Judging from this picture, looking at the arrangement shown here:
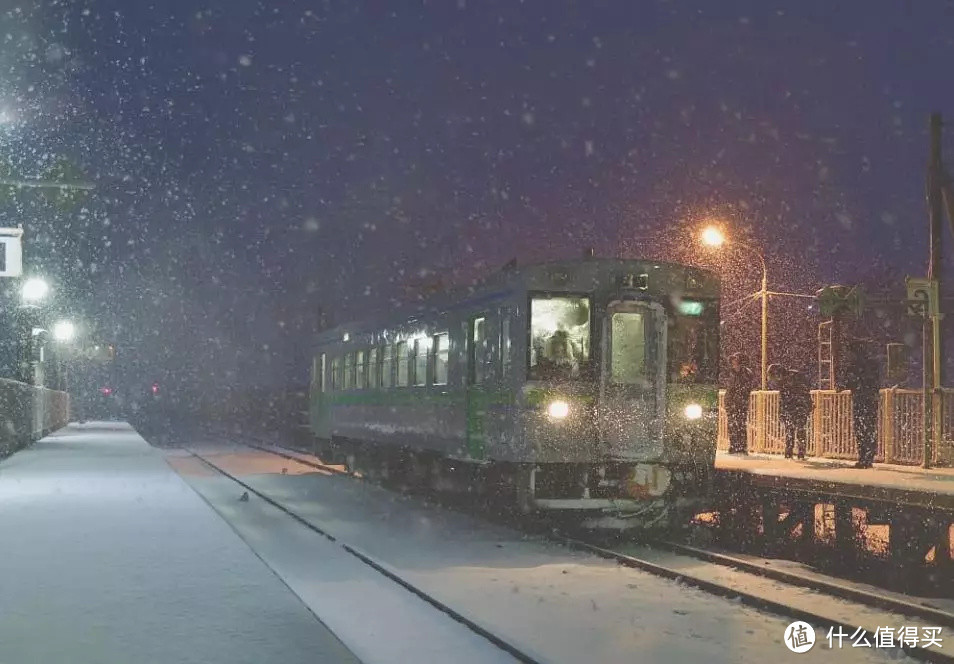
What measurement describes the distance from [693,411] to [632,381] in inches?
33.3

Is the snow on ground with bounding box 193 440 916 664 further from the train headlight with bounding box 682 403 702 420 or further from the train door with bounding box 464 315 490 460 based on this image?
the train headlight with bounding box 682 403 702 420

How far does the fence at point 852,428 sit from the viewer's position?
54.8ft

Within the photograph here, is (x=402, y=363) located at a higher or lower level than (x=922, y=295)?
lower

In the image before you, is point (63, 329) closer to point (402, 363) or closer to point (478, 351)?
point (402, 363)

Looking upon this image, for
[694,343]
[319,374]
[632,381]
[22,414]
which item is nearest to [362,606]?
[632,381]

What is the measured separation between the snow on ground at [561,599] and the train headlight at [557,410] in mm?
1453

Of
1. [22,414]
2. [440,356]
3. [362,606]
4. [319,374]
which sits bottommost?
[362,606]

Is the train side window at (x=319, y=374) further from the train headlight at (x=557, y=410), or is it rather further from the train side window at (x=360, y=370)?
the train headlight at (x=557, y=410)

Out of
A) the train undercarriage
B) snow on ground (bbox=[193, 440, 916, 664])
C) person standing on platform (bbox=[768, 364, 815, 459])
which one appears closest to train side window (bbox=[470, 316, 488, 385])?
the train undercarriage

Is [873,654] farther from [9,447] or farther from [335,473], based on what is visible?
[9,447]

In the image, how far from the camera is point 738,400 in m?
20.8

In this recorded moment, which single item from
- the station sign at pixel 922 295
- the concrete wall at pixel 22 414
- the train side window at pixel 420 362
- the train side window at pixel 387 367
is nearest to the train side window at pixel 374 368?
the train side window at pixel 387 367

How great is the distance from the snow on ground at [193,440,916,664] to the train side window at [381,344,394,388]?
11.1ft

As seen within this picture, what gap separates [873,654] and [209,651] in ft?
13.7
